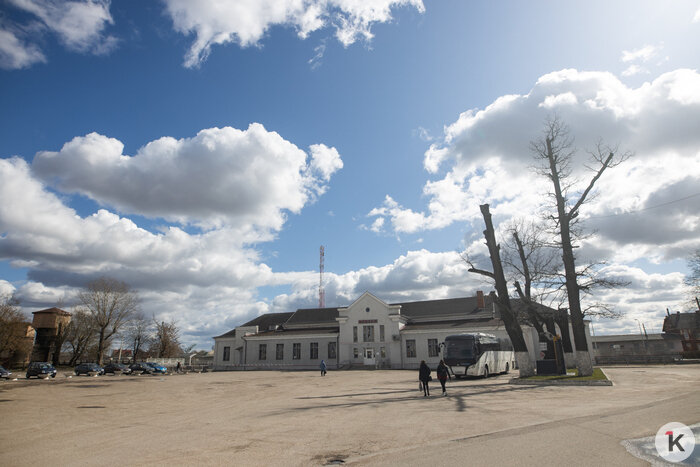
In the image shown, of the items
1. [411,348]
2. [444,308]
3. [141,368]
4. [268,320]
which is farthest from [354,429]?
[268,320]

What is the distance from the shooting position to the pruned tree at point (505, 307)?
24.5 meters

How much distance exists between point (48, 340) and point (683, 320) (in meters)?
118

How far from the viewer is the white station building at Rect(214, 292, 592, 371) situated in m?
47.9

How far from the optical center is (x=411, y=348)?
1927 inches

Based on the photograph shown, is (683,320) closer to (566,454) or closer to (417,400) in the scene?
(417,400)

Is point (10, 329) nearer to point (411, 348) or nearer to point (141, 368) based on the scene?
point (141, 368)

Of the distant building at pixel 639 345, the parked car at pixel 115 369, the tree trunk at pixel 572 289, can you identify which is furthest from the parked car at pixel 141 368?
the distant building at pixel 639 345

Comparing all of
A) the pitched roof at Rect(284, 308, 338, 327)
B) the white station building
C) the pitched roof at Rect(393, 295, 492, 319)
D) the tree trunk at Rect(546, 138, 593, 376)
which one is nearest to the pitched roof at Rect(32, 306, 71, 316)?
the white station building

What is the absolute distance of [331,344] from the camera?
53438 mm

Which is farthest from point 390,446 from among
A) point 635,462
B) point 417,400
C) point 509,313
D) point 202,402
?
→ point 509,313

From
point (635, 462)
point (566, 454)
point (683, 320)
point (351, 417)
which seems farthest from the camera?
point (683, 320)

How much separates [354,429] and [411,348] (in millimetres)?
39997

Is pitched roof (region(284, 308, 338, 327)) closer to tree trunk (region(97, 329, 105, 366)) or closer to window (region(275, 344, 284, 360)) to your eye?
window (region(275, 344, 284, 360))

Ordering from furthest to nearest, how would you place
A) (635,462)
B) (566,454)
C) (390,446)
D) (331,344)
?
(331,344), (390,446), (566,454), (635,462)
